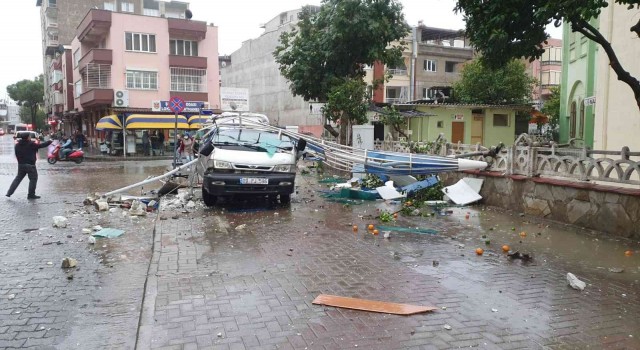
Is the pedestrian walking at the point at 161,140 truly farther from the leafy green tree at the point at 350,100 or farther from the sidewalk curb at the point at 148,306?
the sidewalk curb at the point at 148,306

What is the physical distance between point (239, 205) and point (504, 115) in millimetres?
25945

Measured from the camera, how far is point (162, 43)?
36094mm

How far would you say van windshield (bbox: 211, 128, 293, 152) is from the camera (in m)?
10.9

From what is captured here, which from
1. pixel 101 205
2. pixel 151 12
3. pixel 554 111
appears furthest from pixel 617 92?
pixel 151 12

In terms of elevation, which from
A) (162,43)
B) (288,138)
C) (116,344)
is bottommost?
(116,344)

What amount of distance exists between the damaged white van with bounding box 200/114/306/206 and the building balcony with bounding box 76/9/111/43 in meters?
27.2

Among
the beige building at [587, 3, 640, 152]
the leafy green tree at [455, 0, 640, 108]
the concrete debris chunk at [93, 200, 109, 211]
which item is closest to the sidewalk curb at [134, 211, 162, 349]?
the concrete debris chunk at [93, 200, 109, 211]

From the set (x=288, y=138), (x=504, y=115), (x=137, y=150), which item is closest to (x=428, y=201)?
(x=288, y=138)

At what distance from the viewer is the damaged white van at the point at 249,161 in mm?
10266

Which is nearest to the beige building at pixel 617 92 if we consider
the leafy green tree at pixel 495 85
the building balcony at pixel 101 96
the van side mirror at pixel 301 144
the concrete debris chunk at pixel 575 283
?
the van side mirror at pixel 301 144

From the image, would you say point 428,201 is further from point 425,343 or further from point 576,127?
point 576,127

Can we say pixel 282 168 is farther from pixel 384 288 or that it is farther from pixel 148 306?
pixel 148 306

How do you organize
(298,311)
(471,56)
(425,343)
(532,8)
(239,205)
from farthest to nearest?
(471,56) → (239,205) → (532,8) → (298,311) → (425,343)

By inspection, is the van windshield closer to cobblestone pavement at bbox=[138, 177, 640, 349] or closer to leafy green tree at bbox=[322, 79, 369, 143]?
cobblestone pavement at bbox=[138, 177, 640, 349]
